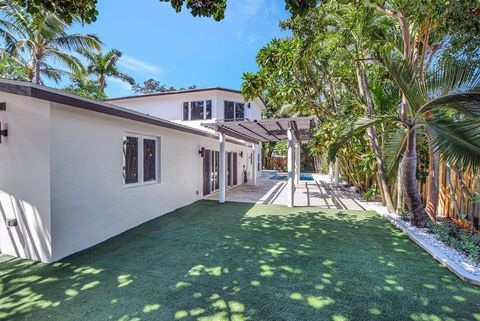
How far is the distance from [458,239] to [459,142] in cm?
249

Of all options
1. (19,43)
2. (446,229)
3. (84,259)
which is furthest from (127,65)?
(446,229)

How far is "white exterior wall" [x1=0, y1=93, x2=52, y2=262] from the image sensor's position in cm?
423

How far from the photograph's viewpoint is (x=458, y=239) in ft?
16.5

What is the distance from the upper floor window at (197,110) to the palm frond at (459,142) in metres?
13.6

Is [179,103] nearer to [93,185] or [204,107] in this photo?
[204,107]

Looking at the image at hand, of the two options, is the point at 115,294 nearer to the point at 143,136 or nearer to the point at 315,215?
the point at 143,136

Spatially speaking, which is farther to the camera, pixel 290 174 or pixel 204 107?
pixel 204 107

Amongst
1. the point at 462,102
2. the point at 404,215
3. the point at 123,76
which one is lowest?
the point at 404,215

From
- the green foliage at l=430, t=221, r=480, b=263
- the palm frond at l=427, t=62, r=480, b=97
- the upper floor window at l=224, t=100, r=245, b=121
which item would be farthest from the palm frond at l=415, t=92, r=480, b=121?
the upper floor window at l=224, t=100, r=245, b=121

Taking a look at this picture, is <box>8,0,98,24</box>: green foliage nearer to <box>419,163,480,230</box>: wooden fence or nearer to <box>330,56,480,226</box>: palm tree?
<box>330,56,480,226</box>: palm tree

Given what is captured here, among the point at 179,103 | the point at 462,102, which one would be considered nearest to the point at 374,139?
the point at 462,102

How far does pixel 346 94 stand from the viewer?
31.6 ft

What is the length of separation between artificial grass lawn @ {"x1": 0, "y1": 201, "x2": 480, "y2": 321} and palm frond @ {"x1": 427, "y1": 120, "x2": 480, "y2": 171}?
1961 millimetres

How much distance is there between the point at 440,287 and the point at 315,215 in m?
4.26
